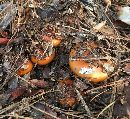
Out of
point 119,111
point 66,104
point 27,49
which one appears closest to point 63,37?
point 27,49

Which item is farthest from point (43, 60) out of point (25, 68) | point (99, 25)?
point (99, 25)

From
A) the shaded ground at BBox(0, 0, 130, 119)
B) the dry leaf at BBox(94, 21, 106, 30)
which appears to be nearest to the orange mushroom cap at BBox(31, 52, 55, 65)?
the shaded ground at BBox(0, 0, 130, 119)

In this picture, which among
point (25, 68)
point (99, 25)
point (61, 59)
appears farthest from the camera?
point (99, 25)

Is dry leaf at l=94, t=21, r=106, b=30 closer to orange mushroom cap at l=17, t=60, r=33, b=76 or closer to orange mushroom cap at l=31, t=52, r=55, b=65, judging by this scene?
orange mushroom cap at l=31, t=52, r=55, b=65

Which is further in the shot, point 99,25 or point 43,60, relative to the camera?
point 99,25

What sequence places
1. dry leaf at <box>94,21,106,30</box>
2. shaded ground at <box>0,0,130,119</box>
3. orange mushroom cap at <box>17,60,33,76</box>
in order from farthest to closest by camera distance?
dry leaf at <box>94,21,106,30</box> → orange mushroom cap at <box>17,60,33,76</box> → shaded ground at <box>0,0,130,119</box>

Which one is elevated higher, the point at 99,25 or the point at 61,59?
the point at 99,25

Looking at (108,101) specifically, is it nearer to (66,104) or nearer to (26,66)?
(66,104)

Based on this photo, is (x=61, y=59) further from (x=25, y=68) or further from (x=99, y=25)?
(x=99, y=25)

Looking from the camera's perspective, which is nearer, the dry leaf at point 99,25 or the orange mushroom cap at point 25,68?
the orange mushroom cap at point 25,68

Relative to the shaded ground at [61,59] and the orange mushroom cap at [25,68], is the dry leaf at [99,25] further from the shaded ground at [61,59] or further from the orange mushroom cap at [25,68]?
the orange mushroom cap at [25,68]

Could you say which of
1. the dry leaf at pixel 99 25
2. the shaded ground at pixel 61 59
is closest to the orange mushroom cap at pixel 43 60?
the shaded ground at pixel 61 59
